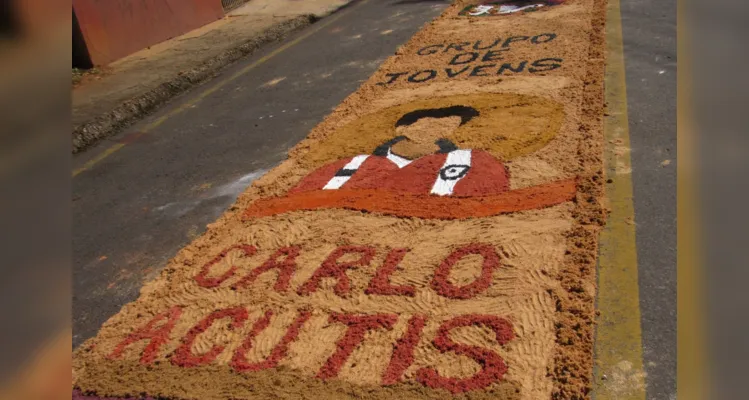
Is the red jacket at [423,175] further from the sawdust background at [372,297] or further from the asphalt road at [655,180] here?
the asphalt road at [655,180]

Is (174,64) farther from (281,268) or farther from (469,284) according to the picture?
(469,284)

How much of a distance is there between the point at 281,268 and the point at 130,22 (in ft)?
28.0

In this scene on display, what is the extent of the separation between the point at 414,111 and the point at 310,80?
2453 millimetres

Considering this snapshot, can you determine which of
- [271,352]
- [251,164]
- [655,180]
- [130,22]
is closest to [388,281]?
[271,352]

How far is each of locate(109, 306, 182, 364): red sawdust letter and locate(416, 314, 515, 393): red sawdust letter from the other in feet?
5.23

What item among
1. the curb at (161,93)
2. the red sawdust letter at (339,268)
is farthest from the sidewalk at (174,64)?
the red sawdust letter at (339,268)

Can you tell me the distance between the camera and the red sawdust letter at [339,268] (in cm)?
434

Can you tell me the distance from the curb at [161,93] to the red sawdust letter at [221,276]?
3.95 m

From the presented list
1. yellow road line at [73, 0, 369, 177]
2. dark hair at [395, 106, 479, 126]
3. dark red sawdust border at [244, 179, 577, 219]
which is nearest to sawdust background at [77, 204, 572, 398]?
dark red sawdust border at [244, 179, 577, 219]

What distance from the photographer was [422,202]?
5324 millimetres

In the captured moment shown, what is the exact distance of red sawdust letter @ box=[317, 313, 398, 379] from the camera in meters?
3.59

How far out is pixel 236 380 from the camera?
3.62 meters
